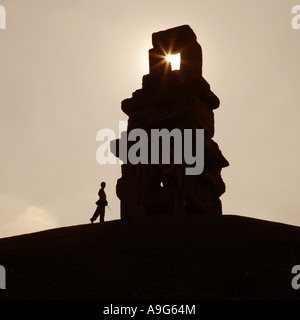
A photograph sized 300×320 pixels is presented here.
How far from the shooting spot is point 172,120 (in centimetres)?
2912

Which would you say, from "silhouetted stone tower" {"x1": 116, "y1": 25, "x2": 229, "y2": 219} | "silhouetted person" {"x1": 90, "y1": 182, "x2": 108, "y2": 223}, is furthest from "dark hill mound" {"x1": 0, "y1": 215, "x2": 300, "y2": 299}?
"silhouetted stone tower" {"x1": 116, "y1": 25, "x2": 229, "y2": 219}

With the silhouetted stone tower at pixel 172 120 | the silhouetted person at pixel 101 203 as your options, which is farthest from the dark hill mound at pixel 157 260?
the silhouetted stone tower at pixel 172 120

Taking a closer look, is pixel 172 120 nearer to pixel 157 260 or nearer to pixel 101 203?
pixel 101 203

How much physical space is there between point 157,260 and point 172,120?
12.6 metres

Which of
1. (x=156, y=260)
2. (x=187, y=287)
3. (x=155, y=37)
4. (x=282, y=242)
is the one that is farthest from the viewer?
(x=155, y=37)

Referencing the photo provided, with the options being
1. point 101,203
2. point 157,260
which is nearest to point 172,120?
point 101,203

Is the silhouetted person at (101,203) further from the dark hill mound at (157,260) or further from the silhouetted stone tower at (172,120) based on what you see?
the dark hill mound at (157,260)

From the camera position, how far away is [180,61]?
100ft

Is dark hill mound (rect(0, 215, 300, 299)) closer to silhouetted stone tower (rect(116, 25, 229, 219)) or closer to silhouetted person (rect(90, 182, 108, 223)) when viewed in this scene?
silhouetted person (rect(90, 182, 108, 223))

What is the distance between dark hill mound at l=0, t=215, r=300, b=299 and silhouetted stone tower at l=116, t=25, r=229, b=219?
5.59 m

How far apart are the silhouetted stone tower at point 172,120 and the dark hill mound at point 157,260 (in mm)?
5591
